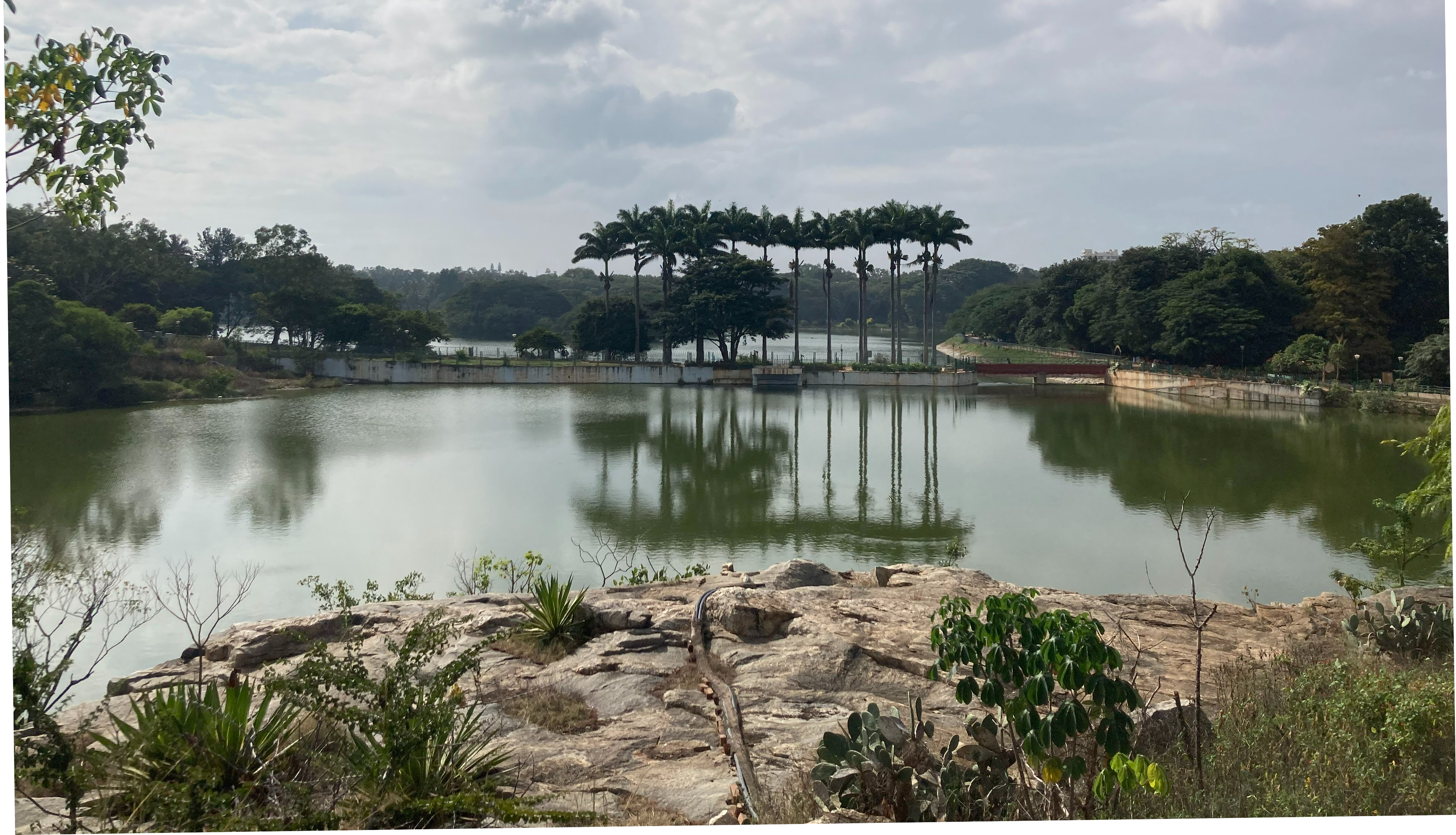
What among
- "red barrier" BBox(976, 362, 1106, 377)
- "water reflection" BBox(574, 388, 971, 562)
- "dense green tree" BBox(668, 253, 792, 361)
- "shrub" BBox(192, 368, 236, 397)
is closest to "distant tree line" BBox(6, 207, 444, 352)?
"shrub" BBox(192, 368, 236, 397)

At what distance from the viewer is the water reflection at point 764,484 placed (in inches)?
460

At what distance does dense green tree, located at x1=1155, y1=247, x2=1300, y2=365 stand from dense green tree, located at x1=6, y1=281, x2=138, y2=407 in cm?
3613

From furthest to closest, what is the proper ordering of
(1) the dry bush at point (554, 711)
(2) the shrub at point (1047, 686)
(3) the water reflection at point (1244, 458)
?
(3) the water reflection at point (1244, 458)
(1) the dry bush at point (554, 711)
(2) the shrub at point (1047, 686)

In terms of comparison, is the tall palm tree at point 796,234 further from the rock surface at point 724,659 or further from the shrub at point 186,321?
the rock surface at point 724,659

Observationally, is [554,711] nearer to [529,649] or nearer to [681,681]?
[681,681]

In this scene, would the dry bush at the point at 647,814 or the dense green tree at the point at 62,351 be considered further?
the dense green tree at the point at 62,351

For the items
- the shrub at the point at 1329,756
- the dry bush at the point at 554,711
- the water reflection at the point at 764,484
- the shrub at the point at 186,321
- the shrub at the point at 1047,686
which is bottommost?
the water reflection at the point at 764,484

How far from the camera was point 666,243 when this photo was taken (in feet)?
134

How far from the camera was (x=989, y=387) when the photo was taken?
38.2 metres

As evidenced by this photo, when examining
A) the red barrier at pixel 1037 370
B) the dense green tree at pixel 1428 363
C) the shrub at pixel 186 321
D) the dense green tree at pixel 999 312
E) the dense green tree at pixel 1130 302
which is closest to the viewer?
the dense green tree at pixel 1428 363

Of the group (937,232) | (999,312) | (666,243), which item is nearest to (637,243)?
(666,243)

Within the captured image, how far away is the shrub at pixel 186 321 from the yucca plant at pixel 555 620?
29417mm

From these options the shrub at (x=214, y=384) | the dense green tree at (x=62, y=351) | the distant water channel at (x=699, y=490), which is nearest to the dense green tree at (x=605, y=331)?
the distant water channel at (x=699, y=490)

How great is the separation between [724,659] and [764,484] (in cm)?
Answer: 1047
